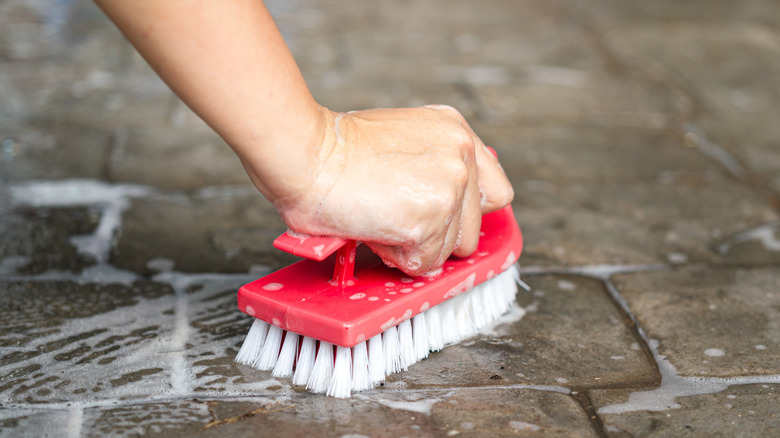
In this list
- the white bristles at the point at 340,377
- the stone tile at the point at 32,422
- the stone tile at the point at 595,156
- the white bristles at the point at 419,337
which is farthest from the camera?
the stone tile at the point at 595,156

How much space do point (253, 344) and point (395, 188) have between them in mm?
385

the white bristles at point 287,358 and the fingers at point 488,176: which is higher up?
the fingers at point 488,176

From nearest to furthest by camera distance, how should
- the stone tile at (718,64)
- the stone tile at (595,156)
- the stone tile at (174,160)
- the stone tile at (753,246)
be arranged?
the stone tile at (753,246), the stone tile at (174,160), the stone tile at (595,156), the stone tile at (718,64)

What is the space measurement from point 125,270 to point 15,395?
1.60 feet

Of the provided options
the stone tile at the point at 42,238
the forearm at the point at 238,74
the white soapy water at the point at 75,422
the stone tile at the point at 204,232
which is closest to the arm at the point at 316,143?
the forearm at the point at 238,74

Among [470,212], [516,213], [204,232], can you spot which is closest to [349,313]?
[470,212]

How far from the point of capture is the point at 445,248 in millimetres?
1312

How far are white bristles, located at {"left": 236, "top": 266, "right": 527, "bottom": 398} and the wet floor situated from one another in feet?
0.09

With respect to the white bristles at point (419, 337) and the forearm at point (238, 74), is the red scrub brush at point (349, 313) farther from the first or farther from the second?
the forearm at point (238, 74)

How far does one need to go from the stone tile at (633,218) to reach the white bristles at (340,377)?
67 cm

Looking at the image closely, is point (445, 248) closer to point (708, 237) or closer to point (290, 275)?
point (290, 275)

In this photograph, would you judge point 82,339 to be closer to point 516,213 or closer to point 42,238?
point 42,238

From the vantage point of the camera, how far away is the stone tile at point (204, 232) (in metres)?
1.74

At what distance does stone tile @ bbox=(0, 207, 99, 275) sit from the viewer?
1674 mm
